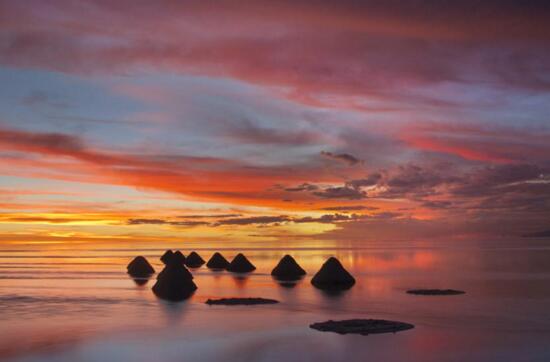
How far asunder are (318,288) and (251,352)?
2956cm

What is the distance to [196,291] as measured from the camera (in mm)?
57281

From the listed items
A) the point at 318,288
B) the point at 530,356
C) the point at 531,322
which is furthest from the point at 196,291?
the point at 530,356

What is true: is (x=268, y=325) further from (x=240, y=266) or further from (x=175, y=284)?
(x=240, y=266)

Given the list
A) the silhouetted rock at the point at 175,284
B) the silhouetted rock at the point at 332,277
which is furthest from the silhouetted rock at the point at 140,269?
the silhouetted rock at the point at 332,277

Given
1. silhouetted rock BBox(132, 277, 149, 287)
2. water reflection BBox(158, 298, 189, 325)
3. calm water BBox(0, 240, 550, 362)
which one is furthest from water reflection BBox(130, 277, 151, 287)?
water reflection BBox(158, 298, 189, 325)

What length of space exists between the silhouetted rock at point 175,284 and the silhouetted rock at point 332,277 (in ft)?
40.4

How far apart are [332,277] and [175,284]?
15176 mm

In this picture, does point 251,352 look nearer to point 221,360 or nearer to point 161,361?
point 221,360

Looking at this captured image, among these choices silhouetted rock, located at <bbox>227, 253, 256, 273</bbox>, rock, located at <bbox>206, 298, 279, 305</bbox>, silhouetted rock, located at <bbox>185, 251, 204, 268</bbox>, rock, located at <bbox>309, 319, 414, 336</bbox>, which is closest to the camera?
rock, located at <bbox>309, 319, 414, 336</bbox>

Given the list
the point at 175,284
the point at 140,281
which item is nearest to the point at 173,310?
the point at 175,284

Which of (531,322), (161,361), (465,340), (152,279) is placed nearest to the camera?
(161,361)

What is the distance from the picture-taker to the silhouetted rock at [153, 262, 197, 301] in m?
52.1

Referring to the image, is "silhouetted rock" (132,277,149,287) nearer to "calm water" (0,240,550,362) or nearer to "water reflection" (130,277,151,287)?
"water reflection" (130,277,151,287)

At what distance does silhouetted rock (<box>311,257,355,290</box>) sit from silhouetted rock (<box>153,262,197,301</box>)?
40.4ft
